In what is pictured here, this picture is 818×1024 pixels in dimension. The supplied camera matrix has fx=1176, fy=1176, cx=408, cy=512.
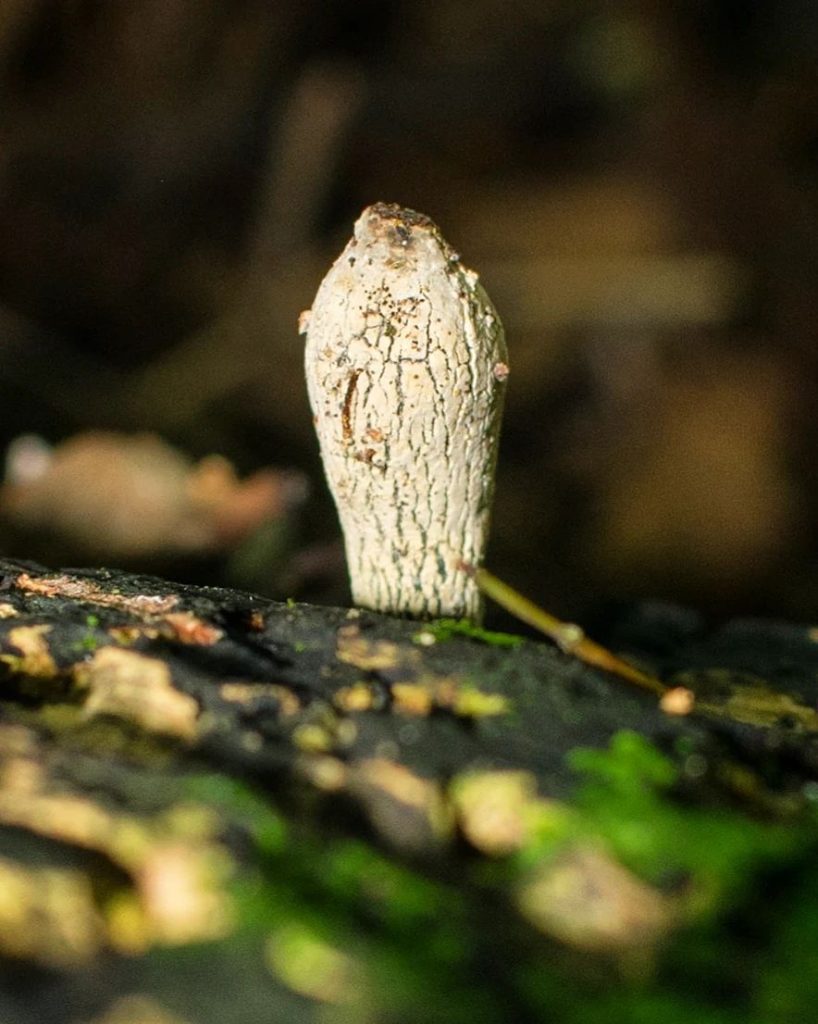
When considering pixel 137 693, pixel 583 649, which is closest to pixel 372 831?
pixel 137 693

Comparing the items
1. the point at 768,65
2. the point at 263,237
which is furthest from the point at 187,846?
the point at 768,65

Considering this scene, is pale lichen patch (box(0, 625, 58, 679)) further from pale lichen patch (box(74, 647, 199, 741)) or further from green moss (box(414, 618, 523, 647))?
green moss (box(414, 618, 523, 647))

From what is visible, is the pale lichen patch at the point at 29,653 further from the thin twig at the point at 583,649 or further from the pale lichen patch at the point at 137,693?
the thin twig at the point at 583,649

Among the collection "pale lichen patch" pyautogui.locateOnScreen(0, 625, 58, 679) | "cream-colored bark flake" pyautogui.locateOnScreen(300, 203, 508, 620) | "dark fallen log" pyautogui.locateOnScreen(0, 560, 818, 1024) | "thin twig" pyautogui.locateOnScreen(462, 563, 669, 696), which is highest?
"cream-colored bark flake" pyautogui.locateOnScreen(300, 203, 508, 620)

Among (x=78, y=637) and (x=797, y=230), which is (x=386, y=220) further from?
(x=797, y=230)

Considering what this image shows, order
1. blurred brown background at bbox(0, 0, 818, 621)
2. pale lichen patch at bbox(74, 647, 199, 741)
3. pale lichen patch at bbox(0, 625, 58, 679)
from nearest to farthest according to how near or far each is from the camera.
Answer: pale lichen patch at bbox(74, 647, 199, 741) → pale lichen patch at bbox(0, 625, 58, 679) → blurred brown background at bbox(0, 0, 818, 621)

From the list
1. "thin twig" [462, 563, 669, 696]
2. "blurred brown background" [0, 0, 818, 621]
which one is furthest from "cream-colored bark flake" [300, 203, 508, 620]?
"blurred brown background" [0, 0, 818, 621]
